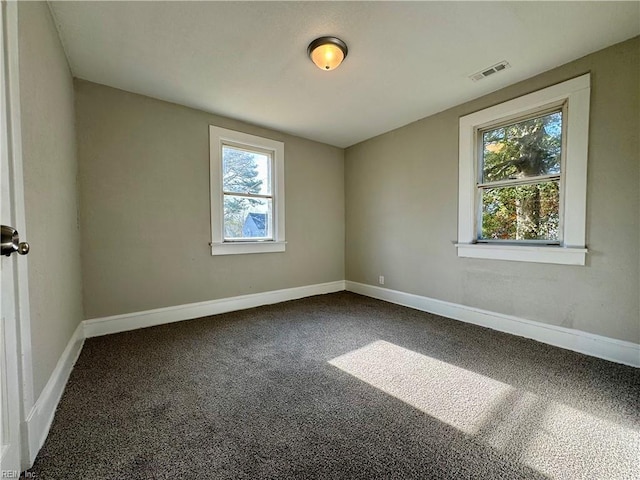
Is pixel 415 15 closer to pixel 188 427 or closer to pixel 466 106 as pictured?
pixel 466 106

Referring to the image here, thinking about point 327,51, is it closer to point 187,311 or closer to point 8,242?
point 8,242

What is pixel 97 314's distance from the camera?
2590 millimetres

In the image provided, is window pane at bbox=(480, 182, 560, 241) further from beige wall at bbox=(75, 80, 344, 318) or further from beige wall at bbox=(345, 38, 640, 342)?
beige wall at bbox=(75, 80, 344, 318)

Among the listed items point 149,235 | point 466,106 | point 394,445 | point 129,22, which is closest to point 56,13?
point 129,22

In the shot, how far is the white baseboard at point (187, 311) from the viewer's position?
2.61 m

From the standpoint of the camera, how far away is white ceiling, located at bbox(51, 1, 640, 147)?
1.74 metres

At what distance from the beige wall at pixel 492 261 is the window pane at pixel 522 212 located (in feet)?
0.86

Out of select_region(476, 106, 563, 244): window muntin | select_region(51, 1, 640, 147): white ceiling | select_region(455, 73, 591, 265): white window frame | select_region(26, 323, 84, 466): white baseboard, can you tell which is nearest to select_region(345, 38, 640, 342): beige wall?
select_region(455, 73, 591, 265): white window frame

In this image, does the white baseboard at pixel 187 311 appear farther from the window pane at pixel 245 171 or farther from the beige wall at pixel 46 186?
the window pane at pixel 245 171

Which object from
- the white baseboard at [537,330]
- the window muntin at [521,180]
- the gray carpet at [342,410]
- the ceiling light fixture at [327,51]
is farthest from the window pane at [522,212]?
the ceiling light fixture at [327,51]

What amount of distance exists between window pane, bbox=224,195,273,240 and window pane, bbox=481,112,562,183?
105 inches

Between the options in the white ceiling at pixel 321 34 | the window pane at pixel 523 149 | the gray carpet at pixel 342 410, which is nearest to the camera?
the gray carpet at pixel 342 410

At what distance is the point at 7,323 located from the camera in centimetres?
102

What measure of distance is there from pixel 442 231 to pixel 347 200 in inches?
67.7
